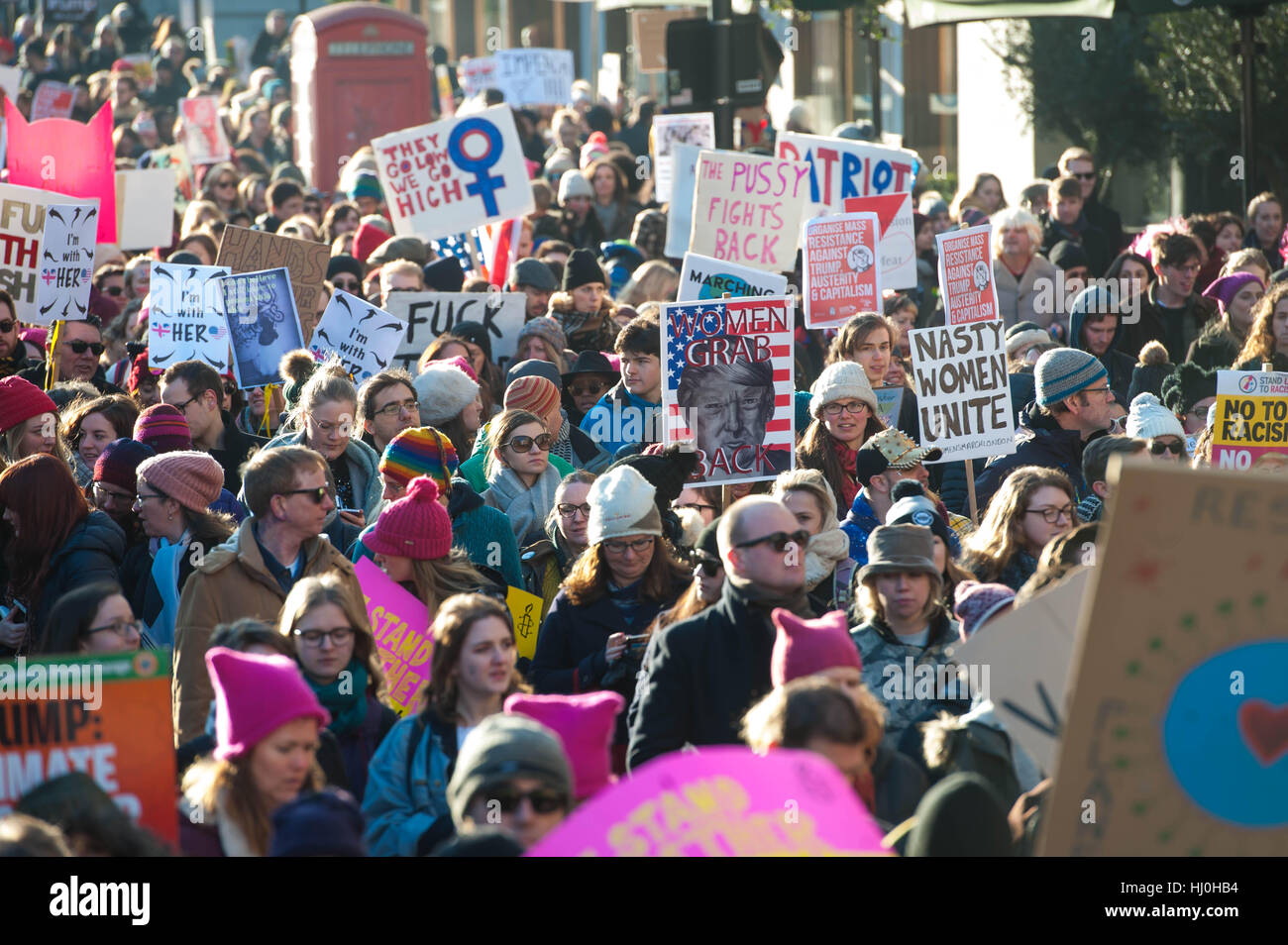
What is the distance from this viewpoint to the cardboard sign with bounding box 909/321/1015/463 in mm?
7762

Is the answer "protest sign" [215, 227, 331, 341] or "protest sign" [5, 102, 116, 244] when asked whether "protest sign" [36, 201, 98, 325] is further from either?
"protest sign" [5, 102, 116, 244]

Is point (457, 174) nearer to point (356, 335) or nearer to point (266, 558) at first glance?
point (356, 335)

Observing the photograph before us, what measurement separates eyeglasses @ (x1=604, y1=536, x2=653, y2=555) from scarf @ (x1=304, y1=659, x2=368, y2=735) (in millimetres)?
1190

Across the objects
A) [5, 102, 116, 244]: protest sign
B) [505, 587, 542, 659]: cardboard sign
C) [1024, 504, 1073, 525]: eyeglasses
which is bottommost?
[505, 587, 542, 659]: cardboard sign

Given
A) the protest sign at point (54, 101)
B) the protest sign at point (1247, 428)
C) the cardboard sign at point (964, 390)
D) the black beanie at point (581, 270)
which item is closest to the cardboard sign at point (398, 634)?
the cardboard sign at point (964, 390)

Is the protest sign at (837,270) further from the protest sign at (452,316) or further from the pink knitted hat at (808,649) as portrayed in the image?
the pink knitted hat at (808,649)

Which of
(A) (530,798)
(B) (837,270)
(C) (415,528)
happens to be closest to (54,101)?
(B) (837,270)

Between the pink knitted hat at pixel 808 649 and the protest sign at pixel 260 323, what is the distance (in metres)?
5.57

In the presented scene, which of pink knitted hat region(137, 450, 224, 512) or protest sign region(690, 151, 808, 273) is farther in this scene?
protest sign region(690, 151, 808, 273)

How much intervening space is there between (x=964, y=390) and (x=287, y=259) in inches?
166

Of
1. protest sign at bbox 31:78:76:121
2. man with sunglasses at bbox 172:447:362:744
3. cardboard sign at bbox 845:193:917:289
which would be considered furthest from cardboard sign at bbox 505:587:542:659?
protest sign at bbox 31:78:76:121

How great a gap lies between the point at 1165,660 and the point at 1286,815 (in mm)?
367

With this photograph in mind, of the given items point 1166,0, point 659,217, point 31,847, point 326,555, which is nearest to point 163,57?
point 659,217

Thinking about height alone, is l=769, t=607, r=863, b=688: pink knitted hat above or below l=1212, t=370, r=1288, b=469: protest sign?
below
